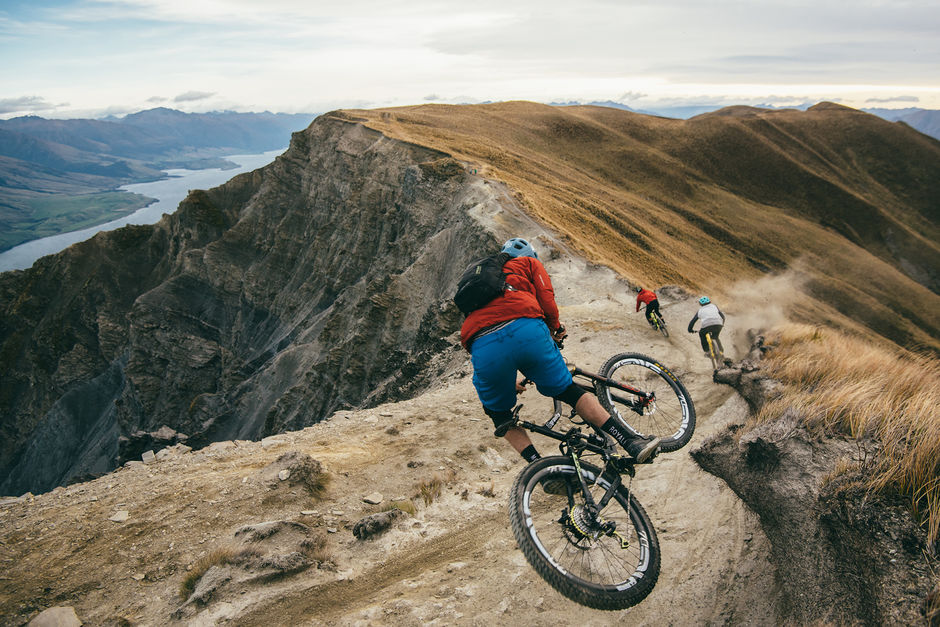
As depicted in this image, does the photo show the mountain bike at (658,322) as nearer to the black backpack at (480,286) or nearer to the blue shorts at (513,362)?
the blue shorts at (513,362)

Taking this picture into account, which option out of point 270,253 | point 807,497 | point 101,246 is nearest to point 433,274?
point 807,497

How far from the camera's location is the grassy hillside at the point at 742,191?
155 feet

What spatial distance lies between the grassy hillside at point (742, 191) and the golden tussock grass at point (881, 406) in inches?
804

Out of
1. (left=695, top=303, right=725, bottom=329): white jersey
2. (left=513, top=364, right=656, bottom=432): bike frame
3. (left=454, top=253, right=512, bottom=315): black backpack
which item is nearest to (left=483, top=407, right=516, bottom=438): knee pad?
(left=454, top=253, right=512, bottom=315): black backpack

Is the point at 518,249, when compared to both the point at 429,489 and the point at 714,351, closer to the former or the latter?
the point at 429,489

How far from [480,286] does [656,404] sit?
415cm

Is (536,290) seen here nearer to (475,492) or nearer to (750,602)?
(475,492)

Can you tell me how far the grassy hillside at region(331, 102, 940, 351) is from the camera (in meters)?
47.3

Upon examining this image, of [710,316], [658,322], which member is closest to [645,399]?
[710,316]

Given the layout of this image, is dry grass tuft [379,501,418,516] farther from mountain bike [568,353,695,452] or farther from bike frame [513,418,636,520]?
bike frame [513,418,636,520]

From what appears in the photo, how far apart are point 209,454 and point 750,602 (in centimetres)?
1048

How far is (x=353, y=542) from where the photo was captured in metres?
6.62

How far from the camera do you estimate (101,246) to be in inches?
2474

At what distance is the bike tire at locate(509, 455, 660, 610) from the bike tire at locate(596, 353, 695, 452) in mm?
2539
